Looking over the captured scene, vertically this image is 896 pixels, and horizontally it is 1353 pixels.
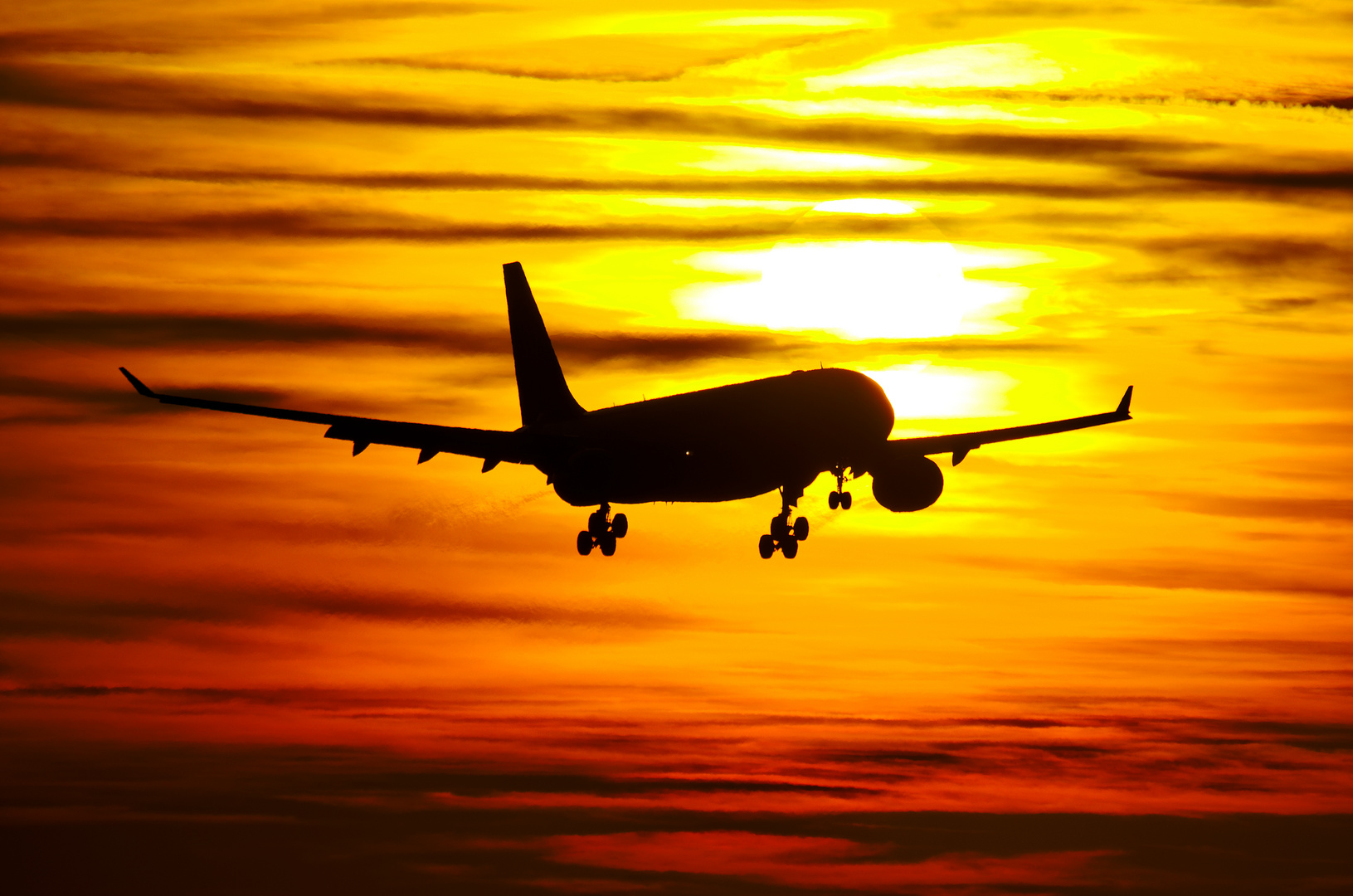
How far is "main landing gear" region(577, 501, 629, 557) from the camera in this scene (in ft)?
225

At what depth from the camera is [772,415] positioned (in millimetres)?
65500

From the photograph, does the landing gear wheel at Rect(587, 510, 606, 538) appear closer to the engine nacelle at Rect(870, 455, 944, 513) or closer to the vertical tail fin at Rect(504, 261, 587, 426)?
the engine nacelle at Rect(870, 455, 944, 513)

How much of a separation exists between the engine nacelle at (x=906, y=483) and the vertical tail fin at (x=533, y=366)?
67.3 ft

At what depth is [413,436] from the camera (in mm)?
63562

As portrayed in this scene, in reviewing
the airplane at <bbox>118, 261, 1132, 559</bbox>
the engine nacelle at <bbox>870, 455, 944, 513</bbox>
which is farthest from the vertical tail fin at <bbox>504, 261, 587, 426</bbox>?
the engine nacelle at <bbox>870, 455, 944, 513</bbox>

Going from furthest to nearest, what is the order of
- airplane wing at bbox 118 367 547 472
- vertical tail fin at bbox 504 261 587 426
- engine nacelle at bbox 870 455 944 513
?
1. vertical tail fin at bbox 504 261 587 426
2. engine nacelle at bbox 870 455 944 513
3. airplane wing at bbox 118 367 547 472

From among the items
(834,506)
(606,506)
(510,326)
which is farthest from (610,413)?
(510,326)

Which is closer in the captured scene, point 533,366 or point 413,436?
point 413,436

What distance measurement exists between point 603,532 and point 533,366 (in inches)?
845

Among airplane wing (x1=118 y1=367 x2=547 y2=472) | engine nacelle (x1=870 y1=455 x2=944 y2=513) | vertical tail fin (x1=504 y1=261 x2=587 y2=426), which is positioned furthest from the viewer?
vertical tail fin (x1=504 y1=261 x2=587 y2=426)

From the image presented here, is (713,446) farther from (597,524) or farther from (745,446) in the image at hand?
(597,524)

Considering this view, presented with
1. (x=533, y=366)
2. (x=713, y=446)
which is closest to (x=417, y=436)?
(x=713, y=446)

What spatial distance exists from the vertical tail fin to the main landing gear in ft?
57.3

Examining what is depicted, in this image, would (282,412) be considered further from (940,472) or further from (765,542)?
(940,472)
